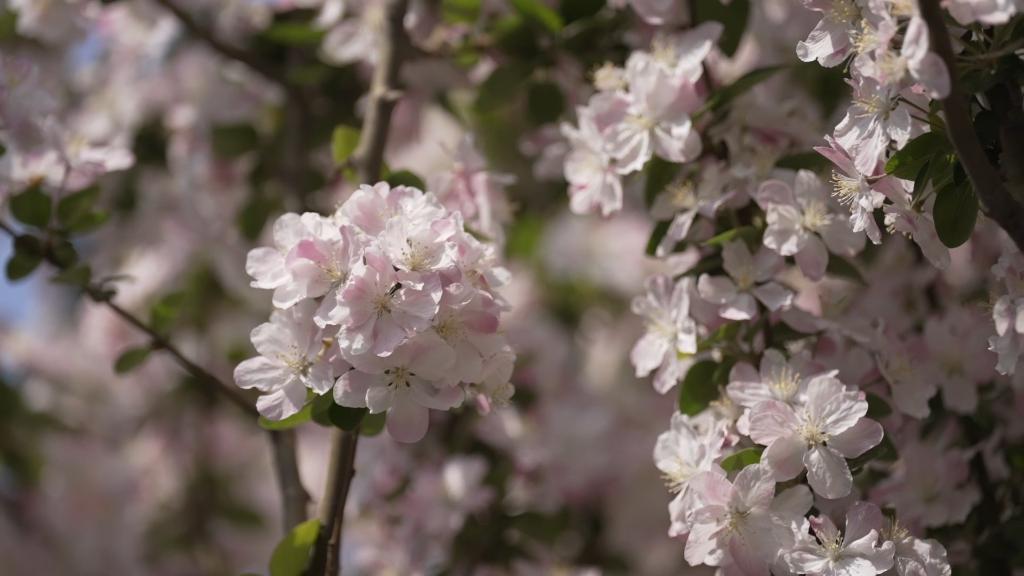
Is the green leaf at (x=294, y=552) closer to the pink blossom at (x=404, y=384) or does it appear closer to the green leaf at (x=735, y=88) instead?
the pink blossom at (x=404, y=384)

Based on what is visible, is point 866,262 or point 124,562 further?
point 124,562

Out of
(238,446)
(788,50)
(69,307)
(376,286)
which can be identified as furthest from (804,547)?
(69,307)

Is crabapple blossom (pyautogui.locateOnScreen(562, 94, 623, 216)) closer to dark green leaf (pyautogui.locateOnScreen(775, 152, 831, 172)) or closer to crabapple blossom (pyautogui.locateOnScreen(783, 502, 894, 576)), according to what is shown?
dark green leaf (pyautogui.locateOnScreen(775, 152, 831, 172))

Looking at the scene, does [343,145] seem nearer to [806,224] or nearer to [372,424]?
[372,424]

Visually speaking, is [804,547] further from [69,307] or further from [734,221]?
[69,307]

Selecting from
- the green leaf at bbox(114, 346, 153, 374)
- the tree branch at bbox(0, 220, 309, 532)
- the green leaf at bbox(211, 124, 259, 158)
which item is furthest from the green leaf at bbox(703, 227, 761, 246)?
the green leaf at bbox(211, 124, 259, 158)

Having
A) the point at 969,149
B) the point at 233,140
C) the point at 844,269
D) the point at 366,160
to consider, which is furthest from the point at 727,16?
the point at 233,140
